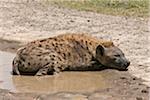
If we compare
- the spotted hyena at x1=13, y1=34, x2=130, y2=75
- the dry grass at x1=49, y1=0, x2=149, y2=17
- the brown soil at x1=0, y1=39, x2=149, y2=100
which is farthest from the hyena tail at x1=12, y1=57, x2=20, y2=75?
the dry grass at x1=49, y1=0, x2=149, y2=17

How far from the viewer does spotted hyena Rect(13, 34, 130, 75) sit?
404 inches

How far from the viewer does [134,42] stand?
1262 cm

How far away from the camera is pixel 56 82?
9773mm

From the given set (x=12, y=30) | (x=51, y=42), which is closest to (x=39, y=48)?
(x=51, y=42)

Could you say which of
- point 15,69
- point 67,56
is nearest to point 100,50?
point 67,56

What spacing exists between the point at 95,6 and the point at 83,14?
Result: 5.22 feet

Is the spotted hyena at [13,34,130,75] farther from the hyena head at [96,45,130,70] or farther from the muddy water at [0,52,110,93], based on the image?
the muddy water at [0,52,110,93]

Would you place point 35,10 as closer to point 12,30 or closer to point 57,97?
A: point 12,30

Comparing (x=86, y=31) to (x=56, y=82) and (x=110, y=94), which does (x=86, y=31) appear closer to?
(x=56, y=82)

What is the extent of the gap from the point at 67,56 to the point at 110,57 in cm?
82

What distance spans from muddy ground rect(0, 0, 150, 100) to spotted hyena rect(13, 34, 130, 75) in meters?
0.29

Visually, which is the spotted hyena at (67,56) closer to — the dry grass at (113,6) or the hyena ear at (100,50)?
the hyena ear at (100,50)

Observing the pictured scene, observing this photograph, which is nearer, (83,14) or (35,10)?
(83,14)

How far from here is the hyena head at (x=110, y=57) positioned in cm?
1034
